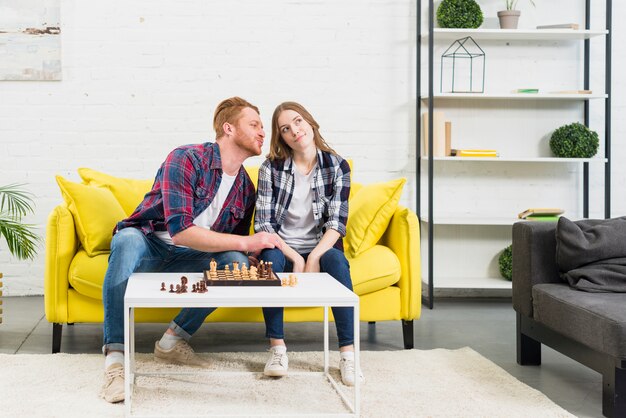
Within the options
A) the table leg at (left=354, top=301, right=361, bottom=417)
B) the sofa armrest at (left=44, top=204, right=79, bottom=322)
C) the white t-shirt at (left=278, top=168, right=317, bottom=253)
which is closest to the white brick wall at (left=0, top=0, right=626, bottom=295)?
the sofa armrest at (left=44, top=204, right=79, bottom=322)

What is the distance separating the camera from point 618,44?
4840 millimetres

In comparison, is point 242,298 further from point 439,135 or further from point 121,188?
point 439,135

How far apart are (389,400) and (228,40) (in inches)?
107

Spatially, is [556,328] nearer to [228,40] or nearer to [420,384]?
[420,384]

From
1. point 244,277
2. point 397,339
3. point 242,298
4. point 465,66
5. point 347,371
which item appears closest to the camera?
Answer: point 242,298

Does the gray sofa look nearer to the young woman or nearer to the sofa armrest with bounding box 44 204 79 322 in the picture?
the young woman

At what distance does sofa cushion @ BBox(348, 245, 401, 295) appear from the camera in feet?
10.6

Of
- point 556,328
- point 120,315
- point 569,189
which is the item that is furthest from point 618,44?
point 120,315

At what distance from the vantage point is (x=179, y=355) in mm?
2957

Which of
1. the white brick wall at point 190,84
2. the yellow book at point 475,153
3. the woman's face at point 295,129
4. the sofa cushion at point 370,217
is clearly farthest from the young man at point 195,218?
the yellow book at point 475,153

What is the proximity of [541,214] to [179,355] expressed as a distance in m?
2.37

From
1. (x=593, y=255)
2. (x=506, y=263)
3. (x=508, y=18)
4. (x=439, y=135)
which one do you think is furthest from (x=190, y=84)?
(x=593, y=255)

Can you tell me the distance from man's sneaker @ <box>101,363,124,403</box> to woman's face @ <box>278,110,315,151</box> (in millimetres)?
1074

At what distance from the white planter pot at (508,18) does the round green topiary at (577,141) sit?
0.67 m
